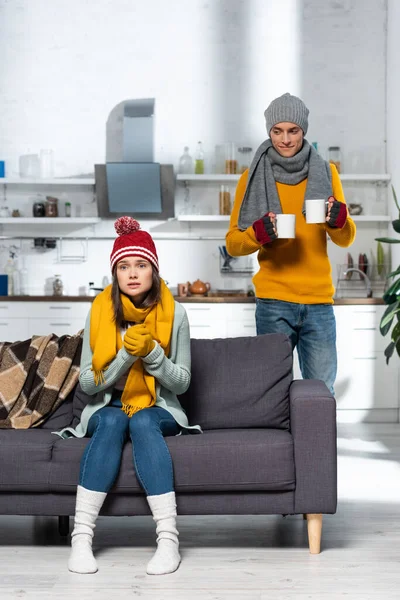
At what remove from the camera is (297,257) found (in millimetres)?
3516

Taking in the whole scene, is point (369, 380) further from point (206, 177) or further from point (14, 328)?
point (14, 328)

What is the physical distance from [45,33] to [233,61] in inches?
57.9

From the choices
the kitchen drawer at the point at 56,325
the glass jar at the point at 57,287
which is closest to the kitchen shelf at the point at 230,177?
the glass jar at the point at 57,287

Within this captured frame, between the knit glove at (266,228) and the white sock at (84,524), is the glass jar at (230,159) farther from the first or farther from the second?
the white sock at (84,524)

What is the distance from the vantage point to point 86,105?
6.98 m

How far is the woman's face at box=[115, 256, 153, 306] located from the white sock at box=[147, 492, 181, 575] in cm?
72

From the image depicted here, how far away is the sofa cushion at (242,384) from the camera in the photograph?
3311 millimetres

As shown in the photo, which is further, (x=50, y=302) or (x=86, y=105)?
(x=86, y=105)

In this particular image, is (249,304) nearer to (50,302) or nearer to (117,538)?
(50,302)

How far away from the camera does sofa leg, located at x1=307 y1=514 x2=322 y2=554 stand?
9.87 ft

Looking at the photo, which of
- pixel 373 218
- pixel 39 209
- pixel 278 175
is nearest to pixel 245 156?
pixel 373 218

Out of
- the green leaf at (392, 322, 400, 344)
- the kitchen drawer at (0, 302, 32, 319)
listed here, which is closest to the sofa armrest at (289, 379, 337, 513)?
the green leaf at (392, 322, 400, 344)

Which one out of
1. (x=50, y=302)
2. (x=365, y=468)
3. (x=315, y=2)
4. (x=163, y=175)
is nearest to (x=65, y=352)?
(x=365, y=468)

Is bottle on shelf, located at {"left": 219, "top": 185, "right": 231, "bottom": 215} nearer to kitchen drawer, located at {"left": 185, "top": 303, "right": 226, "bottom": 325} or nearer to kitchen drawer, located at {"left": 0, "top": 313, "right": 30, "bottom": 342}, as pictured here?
kitchen drawer, located at {"left": 185, "top": 303, "right": 226, "bottom": 325}
